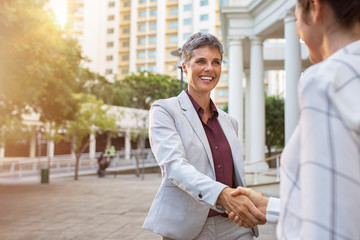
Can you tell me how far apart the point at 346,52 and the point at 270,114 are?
96.7 ft

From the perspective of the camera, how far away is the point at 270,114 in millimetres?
29641

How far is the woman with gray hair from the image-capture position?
1607mm

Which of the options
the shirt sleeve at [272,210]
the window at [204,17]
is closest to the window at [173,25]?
the window at [204,17]

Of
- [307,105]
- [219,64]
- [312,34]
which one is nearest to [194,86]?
[219,64]

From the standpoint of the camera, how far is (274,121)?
2948 cm

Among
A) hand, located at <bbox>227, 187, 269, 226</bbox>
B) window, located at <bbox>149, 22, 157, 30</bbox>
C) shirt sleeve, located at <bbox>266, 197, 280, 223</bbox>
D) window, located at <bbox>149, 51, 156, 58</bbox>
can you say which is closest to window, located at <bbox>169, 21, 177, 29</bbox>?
window, located at <bbox>149, 22, 157, 30</bbox>

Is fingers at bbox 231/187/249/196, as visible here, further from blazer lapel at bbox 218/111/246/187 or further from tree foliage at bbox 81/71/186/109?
tree foliage at bbox 81/71/186/109

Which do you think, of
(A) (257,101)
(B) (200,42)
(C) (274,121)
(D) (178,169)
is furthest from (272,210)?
(C) (274,121)

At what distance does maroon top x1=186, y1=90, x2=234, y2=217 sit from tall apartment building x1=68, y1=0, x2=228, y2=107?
56.3 meters

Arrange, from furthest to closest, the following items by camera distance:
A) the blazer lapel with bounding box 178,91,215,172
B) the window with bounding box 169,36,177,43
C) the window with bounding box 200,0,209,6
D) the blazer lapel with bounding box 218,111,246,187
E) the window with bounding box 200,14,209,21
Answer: the window with bounding box 169,36,177,43 → the window with bounding box 200,0,209,6 → the window with bounding box 200,14,209,21 → the blazer lapel with bounding box 218,111,246,187 → the blazer lapel with bounding box 178,91,215,172

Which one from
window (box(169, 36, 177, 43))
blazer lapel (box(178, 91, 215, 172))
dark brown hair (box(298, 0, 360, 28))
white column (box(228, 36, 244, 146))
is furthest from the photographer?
window (box(169, 36, 177, 43))

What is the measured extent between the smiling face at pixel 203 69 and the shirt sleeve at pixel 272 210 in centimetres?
90

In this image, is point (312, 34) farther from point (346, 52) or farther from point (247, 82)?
point (247, 82)

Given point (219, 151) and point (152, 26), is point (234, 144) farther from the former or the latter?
point (152, 26)
